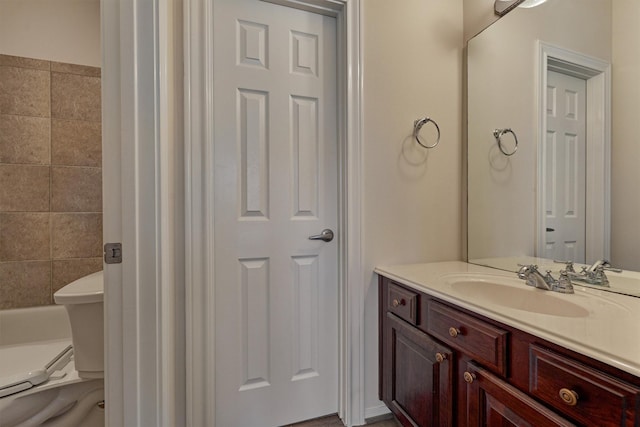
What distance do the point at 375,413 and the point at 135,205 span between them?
4.74 feet

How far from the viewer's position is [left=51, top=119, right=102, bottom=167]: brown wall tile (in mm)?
1993

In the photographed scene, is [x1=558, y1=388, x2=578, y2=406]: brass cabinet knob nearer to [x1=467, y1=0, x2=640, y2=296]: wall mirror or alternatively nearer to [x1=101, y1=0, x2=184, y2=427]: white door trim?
[x1=467, y1=0, x2=640, y2=296]: wall mirror

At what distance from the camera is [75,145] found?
6.68 ft

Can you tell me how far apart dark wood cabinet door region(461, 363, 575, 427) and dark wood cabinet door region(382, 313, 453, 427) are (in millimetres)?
95

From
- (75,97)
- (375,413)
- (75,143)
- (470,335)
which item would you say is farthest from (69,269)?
(470,335)

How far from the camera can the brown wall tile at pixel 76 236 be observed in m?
2.00

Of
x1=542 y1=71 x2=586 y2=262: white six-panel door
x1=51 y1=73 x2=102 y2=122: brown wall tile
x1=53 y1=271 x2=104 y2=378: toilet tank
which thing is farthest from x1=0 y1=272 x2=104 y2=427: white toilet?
x1=542 y1=71 x2=586 y2=262: white six-panel door

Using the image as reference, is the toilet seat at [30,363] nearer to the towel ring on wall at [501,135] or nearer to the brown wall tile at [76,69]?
the brown wall tile at [76,69]

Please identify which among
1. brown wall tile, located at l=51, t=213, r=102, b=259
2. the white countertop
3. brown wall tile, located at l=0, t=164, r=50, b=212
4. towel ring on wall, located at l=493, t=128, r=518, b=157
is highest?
towel ring on wall, located at l=493, t=128, r=518, b=157

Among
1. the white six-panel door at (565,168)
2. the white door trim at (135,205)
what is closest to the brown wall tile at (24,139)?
the white door trim at (135,205)

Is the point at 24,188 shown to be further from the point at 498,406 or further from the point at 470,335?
the point at 498,406

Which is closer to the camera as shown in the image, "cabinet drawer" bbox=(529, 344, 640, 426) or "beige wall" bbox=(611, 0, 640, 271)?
"cabinet drawer" bbox=(529, 344, 640, 426)

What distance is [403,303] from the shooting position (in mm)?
1310

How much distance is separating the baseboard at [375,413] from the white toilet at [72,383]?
1.26 meters
